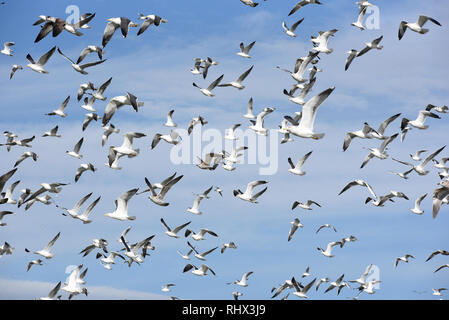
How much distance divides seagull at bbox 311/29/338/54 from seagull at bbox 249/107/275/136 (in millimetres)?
4654

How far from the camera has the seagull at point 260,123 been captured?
3981cm

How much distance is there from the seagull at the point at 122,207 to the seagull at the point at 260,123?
36.8ft

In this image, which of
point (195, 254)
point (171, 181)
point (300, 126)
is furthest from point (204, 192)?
point (300, 126)

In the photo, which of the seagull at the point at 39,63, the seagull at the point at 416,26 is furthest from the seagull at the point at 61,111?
the seagull at the point at 416,26

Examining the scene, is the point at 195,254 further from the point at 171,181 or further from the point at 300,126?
the point at 300,126

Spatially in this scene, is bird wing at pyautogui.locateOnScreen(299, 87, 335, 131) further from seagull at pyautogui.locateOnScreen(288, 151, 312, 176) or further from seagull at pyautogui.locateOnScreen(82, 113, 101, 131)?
seagull at pyautogui.locateOnScreen(82, 113, 101, 131)

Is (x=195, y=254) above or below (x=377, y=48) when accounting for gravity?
below

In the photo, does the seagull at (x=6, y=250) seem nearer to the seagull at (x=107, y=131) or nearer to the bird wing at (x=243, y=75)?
the seagull at (x=107, y=131)

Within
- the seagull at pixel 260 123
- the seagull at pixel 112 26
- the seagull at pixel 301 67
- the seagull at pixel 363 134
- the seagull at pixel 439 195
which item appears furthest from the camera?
the seagull at pixel 260 123

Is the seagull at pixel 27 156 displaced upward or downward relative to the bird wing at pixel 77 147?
downward

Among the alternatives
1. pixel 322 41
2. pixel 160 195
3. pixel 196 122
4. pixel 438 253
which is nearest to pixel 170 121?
pixel 196 122
